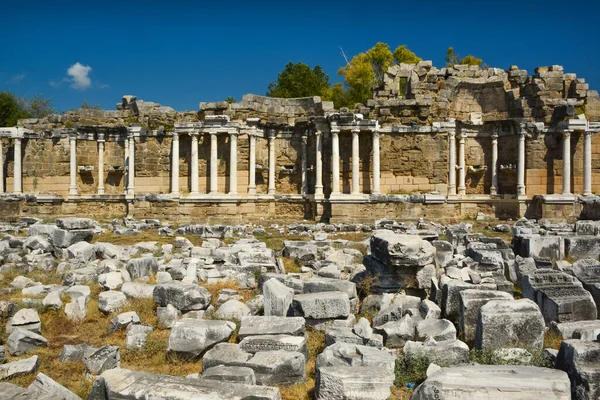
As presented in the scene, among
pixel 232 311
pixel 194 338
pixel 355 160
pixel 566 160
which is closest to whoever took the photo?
pixel 194 338

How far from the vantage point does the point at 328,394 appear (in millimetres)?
4711

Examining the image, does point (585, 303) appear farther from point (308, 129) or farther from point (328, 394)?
point (308, 129)

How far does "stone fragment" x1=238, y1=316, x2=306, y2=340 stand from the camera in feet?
20.5

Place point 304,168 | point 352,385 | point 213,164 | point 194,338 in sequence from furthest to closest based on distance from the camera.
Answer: point 304,168 → point 213,164 → point 194,338 → point 352,385

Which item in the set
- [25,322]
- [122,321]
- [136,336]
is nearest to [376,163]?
[122,321]

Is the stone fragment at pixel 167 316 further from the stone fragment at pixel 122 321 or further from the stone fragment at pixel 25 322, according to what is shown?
the stone fragment at pixel 25 322

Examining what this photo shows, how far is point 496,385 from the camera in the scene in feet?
13.9

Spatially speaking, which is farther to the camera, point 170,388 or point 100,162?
point 100,162

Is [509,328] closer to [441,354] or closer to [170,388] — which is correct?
[441,354]

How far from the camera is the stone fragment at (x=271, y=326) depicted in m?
6.25

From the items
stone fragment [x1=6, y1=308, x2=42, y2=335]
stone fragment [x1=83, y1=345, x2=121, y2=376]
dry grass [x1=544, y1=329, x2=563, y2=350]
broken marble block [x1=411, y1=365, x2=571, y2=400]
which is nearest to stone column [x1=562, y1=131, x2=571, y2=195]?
dry grass [x1=544, y1=329, x2=563, y2=350]

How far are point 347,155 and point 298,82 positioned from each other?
17.2 meters

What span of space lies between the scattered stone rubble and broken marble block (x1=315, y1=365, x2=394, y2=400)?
0.04 feet

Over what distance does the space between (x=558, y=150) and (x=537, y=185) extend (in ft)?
5.84
